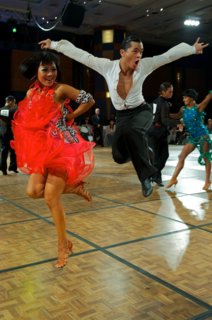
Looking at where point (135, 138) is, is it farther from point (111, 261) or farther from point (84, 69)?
point (84, 69)

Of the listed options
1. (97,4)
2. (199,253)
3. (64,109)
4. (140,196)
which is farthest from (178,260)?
(97,4)

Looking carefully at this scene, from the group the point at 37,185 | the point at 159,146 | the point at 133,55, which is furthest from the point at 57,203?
the point at 159,146

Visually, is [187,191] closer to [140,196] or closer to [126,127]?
[140,196]

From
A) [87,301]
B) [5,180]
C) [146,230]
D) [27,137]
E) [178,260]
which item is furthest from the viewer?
[5,180]

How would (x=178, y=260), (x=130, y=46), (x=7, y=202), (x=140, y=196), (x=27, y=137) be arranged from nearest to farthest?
(x=27, y=137) < (x=178, y=260) < (x=130, y=46) < (x=7, y=202) < (x=140, y=196)

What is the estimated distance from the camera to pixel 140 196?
5336 mm

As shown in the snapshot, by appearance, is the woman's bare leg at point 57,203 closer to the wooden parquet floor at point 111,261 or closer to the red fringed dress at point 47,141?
the red fringed dress at point 47,141

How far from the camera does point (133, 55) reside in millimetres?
3094

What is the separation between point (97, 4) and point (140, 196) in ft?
30.5

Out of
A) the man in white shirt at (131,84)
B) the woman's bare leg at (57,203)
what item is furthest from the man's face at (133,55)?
the woman's bare leg at (57,203)

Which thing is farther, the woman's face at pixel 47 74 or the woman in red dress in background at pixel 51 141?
the woman's face at pixel 47 74

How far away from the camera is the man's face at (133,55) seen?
3082 millimetres

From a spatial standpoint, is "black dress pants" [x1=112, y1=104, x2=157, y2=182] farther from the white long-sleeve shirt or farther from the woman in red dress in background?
the woman in red dress in background

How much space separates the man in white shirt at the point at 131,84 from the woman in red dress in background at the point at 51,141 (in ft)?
1.90
